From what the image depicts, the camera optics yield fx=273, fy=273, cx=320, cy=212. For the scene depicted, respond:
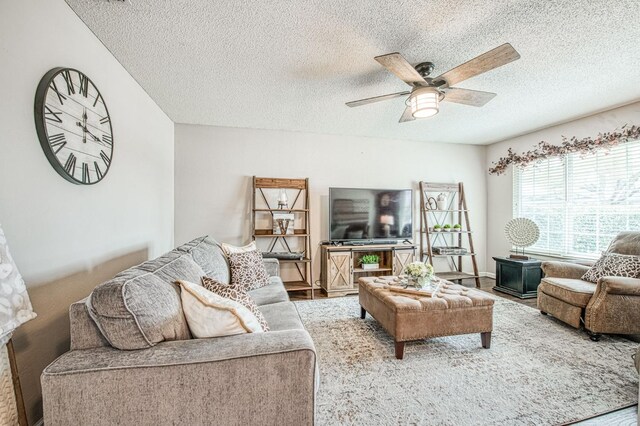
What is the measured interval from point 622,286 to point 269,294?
3136 mm

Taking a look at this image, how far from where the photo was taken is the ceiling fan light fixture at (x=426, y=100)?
7.09ft

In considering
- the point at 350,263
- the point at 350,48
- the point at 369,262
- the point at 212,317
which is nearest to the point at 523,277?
the point at 369,262

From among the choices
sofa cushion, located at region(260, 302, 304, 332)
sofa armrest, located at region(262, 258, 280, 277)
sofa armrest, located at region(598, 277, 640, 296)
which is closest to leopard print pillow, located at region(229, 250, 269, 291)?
sofa armrest, located at region(262, 258, 280, 277)

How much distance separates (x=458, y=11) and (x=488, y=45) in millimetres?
568

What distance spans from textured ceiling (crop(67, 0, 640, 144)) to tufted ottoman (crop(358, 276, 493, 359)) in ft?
6.66

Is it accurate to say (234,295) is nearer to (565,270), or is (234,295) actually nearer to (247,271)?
(247,271)

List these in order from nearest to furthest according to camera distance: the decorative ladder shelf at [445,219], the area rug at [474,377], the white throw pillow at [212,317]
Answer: the white throw pillow at [212,317] < the area rug at [474,377] < the decorative ladder shelf at [445,219]

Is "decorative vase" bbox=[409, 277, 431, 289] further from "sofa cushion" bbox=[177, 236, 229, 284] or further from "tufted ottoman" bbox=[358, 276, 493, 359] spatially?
"sofa cushion" bbox=[177, 236, 229, 284]

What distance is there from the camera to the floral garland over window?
131 inches

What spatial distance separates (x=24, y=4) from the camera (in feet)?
4.66

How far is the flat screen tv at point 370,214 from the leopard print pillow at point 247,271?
173 cm

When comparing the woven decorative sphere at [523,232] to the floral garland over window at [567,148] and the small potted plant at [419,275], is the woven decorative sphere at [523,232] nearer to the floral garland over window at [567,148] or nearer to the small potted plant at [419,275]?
the floral garland over window at [567,148]

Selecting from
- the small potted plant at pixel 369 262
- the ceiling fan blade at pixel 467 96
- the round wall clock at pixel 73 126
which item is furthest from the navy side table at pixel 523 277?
the round wall clock at pixel 73 126

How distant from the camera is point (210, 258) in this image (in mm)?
2340
